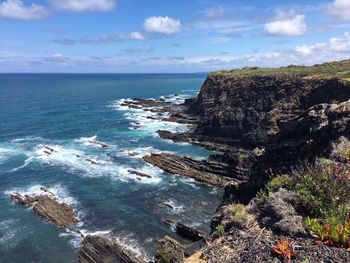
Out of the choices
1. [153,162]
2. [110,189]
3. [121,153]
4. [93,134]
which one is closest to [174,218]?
[110,189]

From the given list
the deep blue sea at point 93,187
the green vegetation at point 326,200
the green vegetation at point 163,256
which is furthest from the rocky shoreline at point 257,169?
the deep blue sea at point 93,187

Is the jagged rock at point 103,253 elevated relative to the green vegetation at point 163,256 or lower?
lower

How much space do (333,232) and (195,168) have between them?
48.2 metres

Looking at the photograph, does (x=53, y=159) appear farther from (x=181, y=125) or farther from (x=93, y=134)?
(x=181, y=125)

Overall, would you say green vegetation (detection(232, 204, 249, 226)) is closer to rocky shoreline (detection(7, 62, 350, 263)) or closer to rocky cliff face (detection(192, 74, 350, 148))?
rocky shoreline (detection(7, 62, 350, 263))

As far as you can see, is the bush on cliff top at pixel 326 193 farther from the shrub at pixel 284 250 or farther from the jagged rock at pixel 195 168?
the jagged rock at pixel 195 168

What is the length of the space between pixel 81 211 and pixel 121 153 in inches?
969

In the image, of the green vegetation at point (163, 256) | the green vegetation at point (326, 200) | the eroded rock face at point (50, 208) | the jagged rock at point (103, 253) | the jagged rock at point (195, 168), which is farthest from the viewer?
the jagged rock at point (195, 168)

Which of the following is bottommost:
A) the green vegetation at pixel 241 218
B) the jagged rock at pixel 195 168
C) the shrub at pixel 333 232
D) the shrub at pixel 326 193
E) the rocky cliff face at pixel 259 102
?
the jagged rock at pixel 195 168

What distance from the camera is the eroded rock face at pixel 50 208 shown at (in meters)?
44.2

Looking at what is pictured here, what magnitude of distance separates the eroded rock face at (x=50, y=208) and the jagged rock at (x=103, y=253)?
413 inches

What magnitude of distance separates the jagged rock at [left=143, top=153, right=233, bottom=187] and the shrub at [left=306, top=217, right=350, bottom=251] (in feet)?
137

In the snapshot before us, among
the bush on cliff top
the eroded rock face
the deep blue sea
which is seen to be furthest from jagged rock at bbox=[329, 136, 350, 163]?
the eroded rock face

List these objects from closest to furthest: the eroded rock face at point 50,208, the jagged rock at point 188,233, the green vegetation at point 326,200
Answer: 1. the green vegetation at point 326,200
2. the jagged rock at point 188,233
3. the eroded rock face at point 50,208
